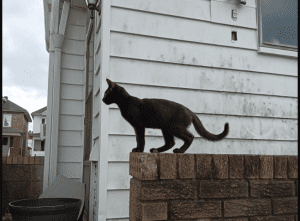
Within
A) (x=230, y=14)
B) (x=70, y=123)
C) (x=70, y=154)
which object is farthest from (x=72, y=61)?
(x=230, y=14)

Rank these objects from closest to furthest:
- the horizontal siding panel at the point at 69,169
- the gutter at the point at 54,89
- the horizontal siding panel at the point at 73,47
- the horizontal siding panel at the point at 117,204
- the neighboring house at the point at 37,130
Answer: the horizontal siding panel at the point at 117,204, the gutter at the point at 54,89, the horizontal siding panel at the point at 69,169, the horizontal siding panel at the point at 73,47, the neighboring house at the point at 37,130

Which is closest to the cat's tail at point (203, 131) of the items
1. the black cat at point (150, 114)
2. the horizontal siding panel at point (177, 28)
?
the black cat at point (150, 114)

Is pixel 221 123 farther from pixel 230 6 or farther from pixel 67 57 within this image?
pixel 67 57

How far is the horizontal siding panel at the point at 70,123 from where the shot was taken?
3.54m

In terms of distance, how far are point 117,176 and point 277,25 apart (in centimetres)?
206

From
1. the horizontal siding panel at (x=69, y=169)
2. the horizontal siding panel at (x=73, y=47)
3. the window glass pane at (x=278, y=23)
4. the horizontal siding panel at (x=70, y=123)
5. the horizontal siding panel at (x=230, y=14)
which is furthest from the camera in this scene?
the horizontal siding panel at (x=73, y=47)

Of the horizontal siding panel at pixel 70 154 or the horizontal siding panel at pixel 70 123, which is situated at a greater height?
the horizontal siding panel at pixel 70 123

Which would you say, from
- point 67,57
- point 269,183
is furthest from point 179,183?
point 67,57

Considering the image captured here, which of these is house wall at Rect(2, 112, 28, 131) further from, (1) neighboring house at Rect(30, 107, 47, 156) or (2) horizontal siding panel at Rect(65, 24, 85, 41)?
(2) horizontal siding panel at Rect(65, 24, 85, 41)

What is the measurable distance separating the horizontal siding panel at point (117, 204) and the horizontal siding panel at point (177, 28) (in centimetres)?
127

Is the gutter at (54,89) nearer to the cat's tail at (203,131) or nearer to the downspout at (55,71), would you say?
the downspout at (55,71)

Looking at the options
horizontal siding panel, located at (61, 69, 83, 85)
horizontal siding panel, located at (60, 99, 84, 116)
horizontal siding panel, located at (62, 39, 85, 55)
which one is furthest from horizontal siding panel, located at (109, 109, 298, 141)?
horizontal siding panel, located at (62, 39, 85, 55)

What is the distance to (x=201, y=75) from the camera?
7.27ft

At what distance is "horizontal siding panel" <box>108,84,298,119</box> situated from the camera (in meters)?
2.08
